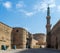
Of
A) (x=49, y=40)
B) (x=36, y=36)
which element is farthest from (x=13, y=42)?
(x=36, y=36)

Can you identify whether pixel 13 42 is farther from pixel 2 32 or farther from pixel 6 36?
pixel 2 32

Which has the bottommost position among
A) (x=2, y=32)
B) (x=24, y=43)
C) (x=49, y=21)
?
(x=24, y=43)

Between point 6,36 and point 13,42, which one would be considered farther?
point 13,42

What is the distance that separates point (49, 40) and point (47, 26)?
4.37 meters

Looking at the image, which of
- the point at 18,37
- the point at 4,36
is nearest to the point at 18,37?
the point at 18,37

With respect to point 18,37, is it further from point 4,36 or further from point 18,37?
point 4,36

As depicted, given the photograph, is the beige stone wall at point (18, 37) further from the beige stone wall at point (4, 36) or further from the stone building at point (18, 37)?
the beige stone wall at point (4, 36)

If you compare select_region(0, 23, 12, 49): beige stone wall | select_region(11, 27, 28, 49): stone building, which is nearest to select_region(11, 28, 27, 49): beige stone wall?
select_region(11, 27, 28, 49): stone building

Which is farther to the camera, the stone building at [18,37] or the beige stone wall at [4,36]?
the stone building at [18,37]

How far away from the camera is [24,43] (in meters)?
29.7

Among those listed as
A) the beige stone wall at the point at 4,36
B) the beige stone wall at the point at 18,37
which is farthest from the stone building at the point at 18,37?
the beige stone wall at the point at 4,36

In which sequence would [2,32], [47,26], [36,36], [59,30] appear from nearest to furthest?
[59,30] < [2,32] < [47,26] < [36,36]

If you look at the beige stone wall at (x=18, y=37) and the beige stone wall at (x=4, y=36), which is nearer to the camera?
the beige stone wall at (x=4, y=36)

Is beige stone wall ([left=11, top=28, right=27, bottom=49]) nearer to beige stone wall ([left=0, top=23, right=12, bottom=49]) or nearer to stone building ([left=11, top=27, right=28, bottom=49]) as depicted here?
stone building ([left=11, top=27, right=28, bottom=49])
